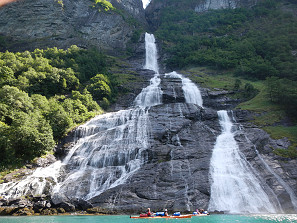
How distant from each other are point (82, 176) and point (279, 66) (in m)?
50.5

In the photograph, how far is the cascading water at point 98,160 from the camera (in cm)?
2206

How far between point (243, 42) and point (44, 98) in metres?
59.4

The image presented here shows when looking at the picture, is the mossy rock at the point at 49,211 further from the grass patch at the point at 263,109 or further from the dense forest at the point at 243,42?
the dense forest at the point at 243,42

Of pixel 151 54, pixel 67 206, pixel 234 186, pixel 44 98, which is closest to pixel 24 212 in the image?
pixel 67 206

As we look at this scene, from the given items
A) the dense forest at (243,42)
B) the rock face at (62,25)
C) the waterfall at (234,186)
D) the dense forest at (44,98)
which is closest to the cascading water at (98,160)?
the dense forest at (44,98)

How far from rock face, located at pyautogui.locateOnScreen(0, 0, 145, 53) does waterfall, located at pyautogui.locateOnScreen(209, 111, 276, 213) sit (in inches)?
2431

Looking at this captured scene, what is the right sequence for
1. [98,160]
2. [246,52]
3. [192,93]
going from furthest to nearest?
[246,52]
[192,93]
[98,160]

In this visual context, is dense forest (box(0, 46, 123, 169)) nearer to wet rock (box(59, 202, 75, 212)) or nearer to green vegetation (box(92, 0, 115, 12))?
wet rock (box(59, 202, 75, 212))

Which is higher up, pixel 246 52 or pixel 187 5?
pixel 187 5

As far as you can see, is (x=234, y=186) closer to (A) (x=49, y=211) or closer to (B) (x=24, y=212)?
(A) (x=49, y=211)

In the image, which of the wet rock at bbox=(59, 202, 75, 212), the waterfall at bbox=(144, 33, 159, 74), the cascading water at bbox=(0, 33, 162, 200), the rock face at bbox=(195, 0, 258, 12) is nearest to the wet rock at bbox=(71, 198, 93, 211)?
the wet rock at bbox=(59, 202, 75, 212)

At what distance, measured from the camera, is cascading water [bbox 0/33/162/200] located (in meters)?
22.1

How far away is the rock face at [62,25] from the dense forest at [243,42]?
1765 cm

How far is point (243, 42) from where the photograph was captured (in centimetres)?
6919
